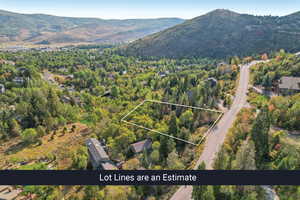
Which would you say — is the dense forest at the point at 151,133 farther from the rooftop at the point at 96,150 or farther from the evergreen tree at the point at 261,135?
the rooftop at the point at 96,150

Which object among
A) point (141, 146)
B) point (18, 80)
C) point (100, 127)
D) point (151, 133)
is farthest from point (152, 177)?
point (18, 80)

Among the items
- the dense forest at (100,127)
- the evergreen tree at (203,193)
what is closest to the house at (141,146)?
the dense forest at (100,127)

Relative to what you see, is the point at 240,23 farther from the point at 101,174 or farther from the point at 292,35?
the point at 101,174

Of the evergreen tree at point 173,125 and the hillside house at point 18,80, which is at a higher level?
the evergreen tree at point 173,125

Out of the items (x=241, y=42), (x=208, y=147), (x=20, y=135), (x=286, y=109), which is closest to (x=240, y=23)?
(x=241, y=42)

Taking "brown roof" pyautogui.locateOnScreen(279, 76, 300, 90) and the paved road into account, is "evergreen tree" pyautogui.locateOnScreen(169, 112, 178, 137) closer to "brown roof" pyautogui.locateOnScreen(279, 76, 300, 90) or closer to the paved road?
the paved road

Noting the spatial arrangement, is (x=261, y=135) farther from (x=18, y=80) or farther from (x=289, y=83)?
(x=18, y=80)

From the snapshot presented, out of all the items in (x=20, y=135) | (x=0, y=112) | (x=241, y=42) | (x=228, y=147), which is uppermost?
(x=241, y=42)

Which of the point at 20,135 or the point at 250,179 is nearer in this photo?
the point at 250,179
